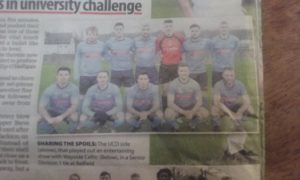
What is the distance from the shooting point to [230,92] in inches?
14.9

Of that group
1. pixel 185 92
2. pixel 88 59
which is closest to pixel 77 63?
pixel 88 59

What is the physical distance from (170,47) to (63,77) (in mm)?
116

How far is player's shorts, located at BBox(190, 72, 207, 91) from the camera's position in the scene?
382 mm

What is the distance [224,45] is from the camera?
386 millimetres

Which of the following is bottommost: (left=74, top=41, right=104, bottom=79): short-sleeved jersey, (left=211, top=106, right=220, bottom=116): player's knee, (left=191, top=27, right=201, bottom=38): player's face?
(left=211, top=106, right=220, bottom=116): player's knee

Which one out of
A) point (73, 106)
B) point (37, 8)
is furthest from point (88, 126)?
point (37, 8)

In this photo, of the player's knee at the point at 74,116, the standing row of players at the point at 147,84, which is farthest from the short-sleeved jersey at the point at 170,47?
the player's knee at the point at 74,116

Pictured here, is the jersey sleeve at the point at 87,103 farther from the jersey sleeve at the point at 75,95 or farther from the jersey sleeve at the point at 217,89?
the jersey sleeve at the point at 217,89

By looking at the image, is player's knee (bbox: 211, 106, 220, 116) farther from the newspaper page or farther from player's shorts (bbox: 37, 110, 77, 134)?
player's shorts (bbox: 37, 110, 77, 134)

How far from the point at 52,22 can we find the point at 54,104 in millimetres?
88

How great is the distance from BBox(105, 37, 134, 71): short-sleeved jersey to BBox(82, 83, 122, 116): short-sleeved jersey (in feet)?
0.07

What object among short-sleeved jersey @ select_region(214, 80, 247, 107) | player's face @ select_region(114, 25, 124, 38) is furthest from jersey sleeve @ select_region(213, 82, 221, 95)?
player's face @ select_region(114, 25, 124, 38)

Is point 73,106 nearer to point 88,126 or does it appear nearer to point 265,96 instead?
point 88,126
